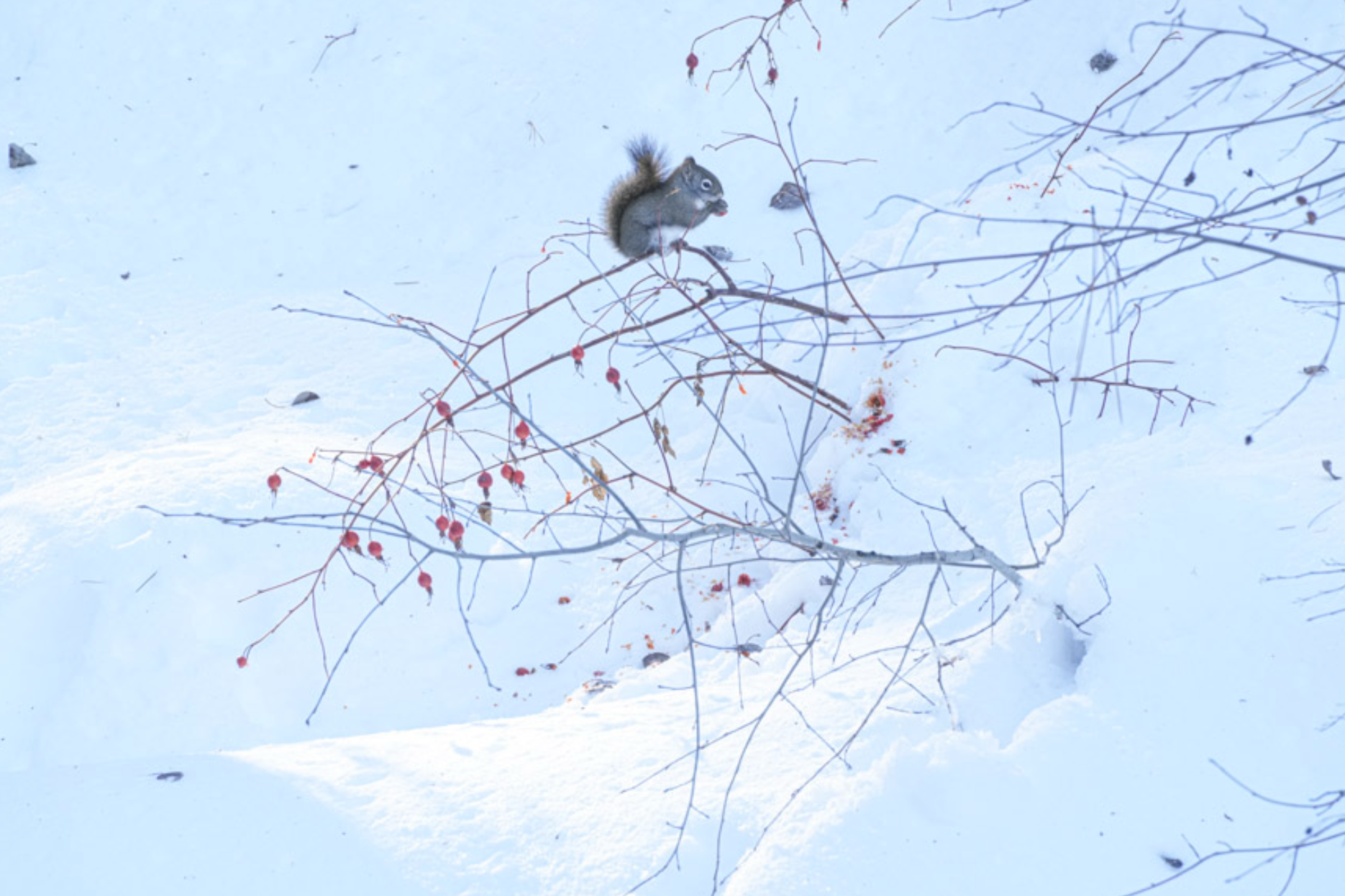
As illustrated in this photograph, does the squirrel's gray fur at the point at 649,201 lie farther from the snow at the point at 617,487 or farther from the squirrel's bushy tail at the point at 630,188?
the snow at the point at 617,487

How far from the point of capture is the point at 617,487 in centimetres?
395

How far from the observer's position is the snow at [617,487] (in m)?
1.88

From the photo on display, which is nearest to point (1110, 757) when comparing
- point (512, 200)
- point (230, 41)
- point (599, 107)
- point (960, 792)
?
point (960, 792)

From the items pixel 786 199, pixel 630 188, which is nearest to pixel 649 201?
pixel 630 188

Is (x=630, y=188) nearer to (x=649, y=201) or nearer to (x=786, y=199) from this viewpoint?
(x=649, y=201)

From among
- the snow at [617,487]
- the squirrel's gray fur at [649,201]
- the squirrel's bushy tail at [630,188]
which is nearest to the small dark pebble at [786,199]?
the snow at [617,487]

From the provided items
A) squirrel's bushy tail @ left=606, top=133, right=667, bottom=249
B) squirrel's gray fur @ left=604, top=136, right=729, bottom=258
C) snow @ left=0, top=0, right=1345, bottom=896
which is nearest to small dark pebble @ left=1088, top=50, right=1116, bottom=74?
snow @ left=0, top=0, right=1345, bottom=896

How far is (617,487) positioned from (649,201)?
1.07 metres

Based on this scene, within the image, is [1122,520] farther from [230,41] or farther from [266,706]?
[230,41]

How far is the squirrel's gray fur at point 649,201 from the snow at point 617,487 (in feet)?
2.18

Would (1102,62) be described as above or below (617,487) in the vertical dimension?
above

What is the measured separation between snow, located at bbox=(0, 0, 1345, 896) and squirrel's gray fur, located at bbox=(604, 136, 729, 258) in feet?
2.18

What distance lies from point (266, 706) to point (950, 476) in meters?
2.11

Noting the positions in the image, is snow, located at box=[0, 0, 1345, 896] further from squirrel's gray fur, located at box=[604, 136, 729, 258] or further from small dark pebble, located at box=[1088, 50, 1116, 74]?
squirrel's gray fur, located at box=[604, 136, 729, 258]
